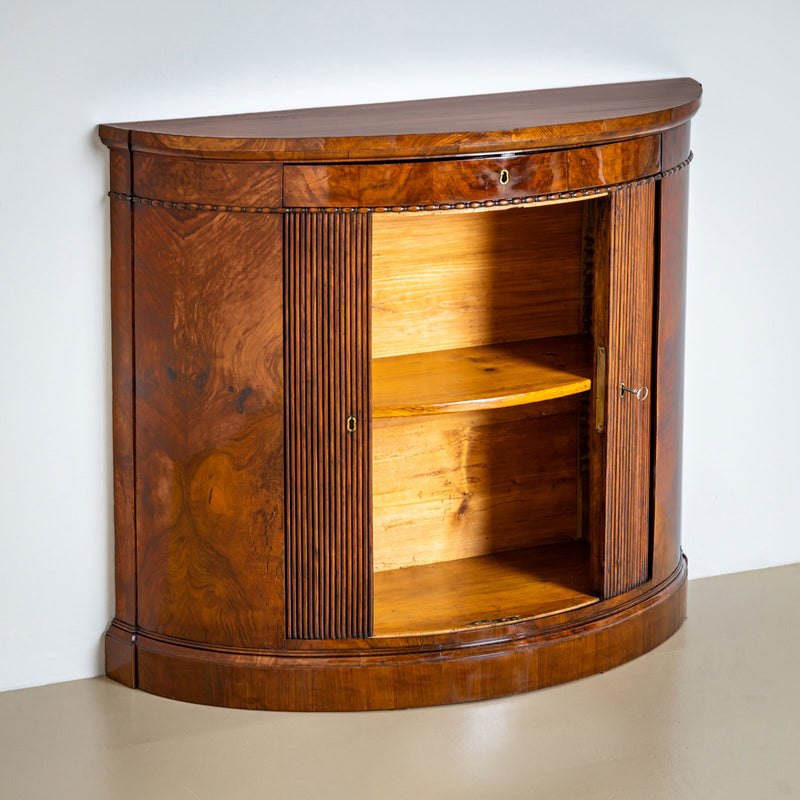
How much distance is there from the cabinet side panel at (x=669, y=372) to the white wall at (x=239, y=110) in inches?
12.5

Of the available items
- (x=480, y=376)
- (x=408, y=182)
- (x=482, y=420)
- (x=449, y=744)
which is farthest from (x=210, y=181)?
(x=449, y=744)

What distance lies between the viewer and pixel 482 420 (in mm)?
3787

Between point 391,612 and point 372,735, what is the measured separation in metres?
0.34

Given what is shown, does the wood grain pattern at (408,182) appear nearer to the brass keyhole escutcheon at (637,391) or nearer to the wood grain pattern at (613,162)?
the wood grain pattern at (613,162)

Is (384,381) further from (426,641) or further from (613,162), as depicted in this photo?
(613,162)

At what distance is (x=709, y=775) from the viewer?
10.2ft

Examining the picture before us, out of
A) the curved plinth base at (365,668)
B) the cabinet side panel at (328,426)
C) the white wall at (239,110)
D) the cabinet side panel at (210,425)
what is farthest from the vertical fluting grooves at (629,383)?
the cabinet side panel at (210,425)

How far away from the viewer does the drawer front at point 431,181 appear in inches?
122

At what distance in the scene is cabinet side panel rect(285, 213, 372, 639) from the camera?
315cm

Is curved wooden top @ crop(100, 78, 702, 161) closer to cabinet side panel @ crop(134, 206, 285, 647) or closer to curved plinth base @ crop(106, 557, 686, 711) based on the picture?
cabinet side panel @ crop(134, 206, 285, 647)

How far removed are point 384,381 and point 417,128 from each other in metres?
0.62

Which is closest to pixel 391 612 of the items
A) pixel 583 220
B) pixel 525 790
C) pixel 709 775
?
pixel 525 790

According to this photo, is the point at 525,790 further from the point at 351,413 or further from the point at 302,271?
the point at 302,271

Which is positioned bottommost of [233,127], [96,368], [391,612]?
[391,612]
